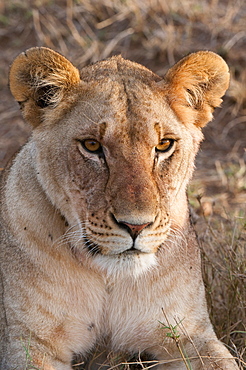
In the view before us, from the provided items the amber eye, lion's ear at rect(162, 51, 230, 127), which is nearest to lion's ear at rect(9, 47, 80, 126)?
the amber eye

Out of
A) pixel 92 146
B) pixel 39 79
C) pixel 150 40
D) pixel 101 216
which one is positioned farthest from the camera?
pixel 150 40

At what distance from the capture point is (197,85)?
295 cm

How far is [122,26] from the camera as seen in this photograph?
7.37 meters

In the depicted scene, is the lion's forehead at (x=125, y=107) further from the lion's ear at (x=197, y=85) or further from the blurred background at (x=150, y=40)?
the blurred background at (x=150, y=40)

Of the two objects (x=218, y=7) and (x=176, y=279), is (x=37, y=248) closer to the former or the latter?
(x=176, y=279)

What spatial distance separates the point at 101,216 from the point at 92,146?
303 millimetres

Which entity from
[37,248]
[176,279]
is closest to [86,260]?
[37,248]

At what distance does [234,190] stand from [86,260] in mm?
2977

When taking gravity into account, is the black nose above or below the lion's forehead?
below

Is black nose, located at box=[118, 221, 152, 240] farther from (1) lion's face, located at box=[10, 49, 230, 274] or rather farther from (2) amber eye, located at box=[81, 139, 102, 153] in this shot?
(2) amber eye, located at box=[81, 139, 102, 153]

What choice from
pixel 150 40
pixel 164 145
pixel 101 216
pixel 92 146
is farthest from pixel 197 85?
pixel 150 40

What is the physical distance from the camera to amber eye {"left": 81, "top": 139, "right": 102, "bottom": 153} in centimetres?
260

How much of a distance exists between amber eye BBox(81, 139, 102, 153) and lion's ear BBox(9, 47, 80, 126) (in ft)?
0.90

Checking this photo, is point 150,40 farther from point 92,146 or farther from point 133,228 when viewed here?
point 133,228
